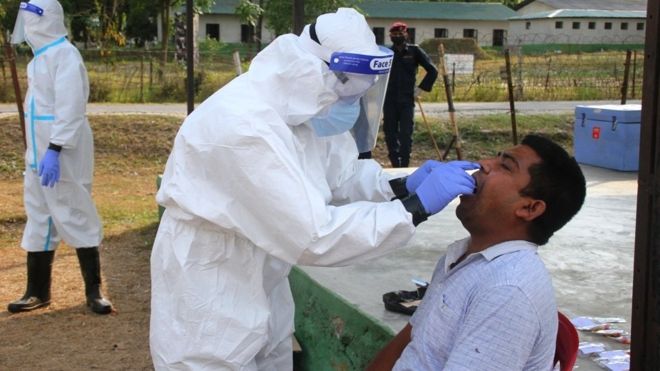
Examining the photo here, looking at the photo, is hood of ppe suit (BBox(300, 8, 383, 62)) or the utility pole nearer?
hood of ppe suit (BBox(300, 8, 383, 62))

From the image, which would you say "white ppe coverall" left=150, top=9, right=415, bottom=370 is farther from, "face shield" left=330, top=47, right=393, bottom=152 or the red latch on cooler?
the red latch on cooler

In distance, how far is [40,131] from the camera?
485 cm

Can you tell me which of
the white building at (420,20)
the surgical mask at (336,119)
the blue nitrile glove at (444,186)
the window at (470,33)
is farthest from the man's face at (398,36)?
the window at (470,33)

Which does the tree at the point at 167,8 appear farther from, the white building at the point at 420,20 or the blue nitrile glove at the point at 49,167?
the white building at the point at 420,20

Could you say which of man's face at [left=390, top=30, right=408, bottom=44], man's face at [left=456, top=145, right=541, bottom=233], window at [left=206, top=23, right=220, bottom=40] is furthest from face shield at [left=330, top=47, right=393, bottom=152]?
window at [left=206, top=23, right=220, bottom=40]

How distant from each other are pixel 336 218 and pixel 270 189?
0.61 feet

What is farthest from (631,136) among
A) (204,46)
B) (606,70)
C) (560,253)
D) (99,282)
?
(204,46)

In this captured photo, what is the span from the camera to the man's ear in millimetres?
2004

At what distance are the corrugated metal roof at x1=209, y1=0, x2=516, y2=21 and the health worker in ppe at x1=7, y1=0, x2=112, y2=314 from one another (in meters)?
41.3

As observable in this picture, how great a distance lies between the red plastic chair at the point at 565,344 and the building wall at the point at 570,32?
46.7m

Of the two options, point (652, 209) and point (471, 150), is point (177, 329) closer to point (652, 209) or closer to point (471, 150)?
point (652, 209)

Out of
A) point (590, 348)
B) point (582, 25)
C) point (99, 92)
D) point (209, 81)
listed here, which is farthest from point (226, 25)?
point (590, 348)

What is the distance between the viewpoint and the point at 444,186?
6.80 ft

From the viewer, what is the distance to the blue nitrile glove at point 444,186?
2.06 metres
